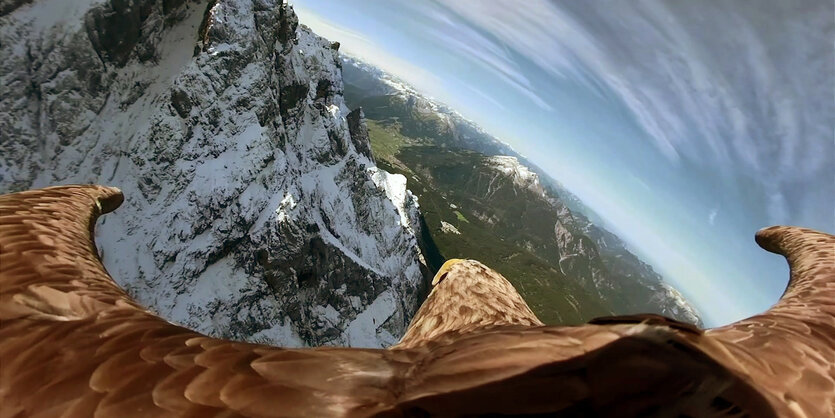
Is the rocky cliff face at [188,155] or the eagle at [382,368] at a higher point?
the eagle at [382,368]

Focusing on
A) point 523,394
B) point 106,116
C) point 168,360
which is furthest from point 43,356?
point 106,116

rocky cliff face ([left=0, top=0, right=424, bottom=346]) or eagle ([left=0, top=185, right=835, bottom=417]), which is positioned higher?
eagle ([left=0, top=185, right=835, bottom=417])

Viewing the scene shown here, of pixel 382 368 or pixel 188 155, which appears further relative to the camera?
pixel 188 155

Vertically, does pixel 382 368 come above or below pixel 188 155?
above

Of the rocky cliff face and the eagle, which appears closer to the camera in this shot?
the eagle

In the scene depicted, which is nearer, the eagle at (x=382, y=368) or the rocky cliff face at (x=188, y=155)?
the eagle at (x=382, y=368)
